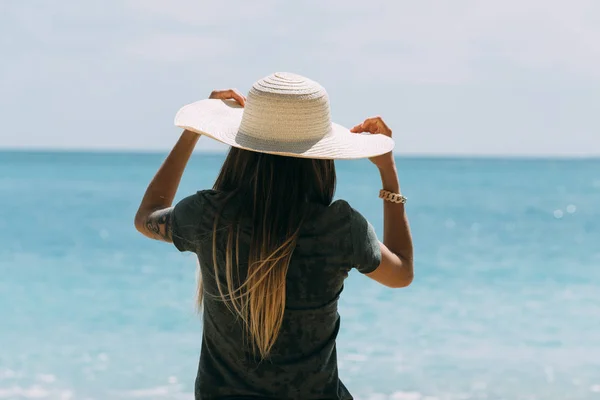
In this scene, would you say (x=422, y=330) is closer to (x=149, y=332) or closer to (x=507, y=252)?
(x=149, y=332)

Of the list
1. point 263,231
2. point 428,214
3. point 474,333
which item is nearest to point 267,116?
point 263,231

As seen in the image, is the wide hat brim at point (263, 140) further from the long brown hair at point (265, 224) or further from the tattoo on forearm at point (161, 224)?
the tattoo on forearm at point (161, 224)

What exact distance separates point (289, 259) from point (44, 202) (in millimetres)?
24153

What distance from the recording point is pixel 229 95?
2.21 metres

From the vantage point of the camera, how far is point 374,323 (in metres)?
8.62

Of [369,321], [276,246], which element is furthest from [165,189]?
[369,321]

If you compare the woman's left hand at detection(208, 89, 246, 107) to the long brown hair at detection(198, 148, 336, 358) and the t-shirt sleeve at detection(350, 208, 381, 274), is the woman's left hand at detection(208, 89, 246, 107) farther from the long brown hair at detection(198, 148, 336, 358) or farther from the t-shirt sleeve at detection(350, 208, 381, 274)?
the t-shirt sleeve at detection(350, 208, 381, 274)

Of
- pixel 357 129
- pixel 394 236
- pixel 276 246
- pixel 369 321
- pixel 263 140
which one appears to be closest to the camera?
pixel 276 246

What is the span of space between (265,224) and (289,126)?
0.77 feet

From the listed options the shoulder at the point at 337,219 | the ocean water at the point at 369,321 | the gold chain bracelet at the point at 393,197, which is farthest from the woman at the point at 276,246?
the ocean water at the point at 369,321

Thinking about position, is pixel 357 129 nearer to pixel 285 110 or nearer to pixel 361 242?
pixel 285 110

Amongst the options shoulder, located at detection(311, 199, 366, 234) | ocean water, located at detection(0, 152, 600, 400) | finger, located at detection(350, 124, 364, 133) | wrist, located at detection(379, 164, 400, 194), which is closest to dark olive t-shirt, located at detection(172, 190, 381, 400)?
shoulder, located at detection(311, 199, 366, 234)

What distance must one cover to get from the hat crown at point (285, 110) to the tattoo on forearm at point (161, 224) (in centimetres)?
25

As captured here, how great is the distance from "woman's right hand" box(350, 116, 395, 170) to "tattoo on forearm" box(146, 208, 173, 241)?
471mm
